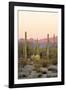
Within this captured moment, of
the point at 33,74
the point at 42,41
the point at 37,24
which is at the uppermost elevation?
the point at 37,24

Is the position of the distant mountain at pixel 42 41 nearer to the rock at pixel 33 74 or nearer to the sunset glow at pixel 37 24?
the sunset glow at pixel 37 24

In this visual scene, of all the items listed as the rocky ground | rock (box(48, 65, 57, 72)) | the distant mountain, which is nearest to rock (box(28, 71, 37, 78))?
the rocky ground

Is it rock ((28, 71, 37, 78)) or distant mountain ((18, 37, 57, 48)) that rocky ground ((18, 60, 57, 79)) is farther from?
distant mountain ((18, 37, 57, 48))

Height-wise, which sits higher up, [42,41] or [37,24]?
[37,24]

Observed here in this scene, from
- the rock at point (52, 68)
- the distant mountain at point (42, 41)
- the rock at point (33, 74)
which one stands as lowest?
the rock at point (33, 74)

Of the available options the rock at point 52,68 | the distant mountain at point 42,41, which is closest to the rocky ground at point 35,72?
the rock at point 52,68

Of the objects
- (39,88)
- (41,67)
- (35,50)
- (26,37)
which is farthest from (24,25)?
(39,88)

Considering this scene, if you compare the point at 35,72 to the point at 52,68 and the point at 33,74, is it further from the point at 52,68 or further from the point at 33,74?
the point at 52,68

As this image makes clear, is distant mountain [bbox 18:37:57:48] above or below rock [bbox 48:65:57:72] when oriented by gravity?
above

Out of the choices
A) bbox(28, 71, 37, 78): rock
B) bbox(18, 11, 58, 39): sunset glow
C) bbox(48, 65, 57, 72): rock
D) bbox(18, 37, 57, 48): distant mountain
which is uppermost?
bbox(18, 11, 58, 39): sunset glow

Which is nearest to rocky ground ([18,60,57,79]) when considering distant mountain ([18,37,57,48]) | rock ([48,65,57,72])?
rock ([48,65,57,72])

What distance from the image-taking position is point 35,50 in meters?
2.43

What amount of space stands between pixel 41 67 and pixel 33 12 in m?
0.56

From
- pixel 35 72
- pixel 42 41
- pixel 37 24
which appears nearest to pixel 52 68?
pixel 35 72
